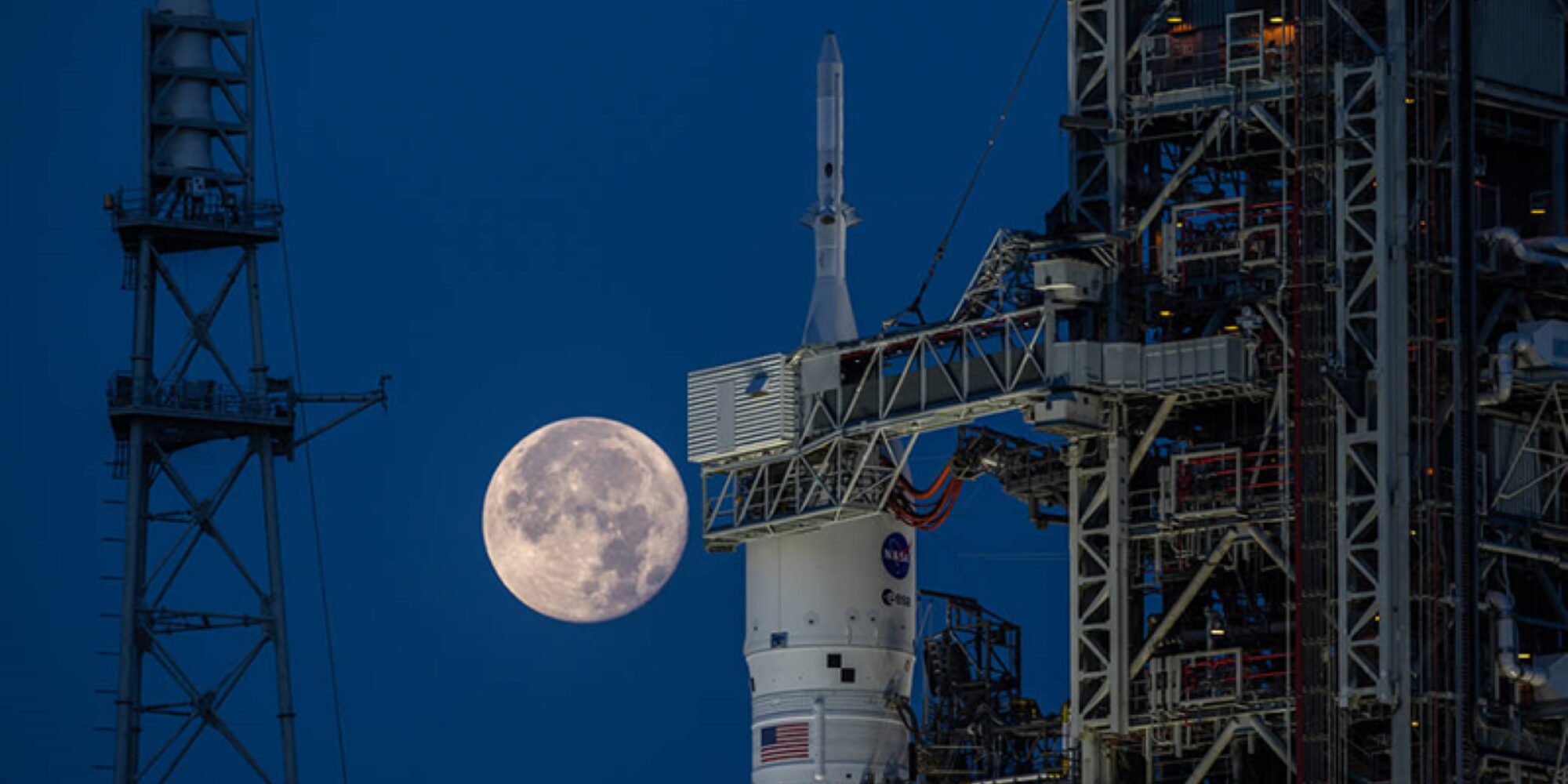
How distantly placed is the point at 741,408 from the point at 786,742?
28.3ft

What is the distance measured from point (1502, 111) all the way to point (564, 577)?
105 ft

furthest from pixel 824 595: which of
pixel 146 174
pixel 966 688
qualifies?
pixel 146 174

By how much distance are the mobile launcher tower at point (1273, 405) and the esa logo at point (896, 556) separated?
1421 millimetres

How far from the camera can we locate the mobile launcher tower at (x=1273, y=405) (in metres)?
111

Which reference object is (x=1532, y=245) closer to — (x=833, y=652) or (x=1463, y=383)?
(x=1463, y=383)

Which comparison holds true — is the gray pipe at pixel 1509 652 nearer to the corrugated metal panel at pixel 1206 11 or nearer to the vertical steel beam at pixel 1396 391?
the vertical steel beam at pixel 1396 391

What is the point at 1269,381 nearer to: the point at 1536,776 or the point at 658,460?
the point at 1536,776

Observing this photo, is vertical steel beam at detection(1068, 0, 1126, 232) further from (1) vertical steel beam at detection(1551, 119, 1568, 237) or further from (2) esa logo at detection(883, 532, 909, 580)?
(2) esa logo at detection(883, 532, 909, 580)

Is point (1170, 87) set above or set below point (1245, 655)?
above

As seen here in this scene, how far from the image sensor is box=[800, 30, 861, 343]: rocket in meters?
128

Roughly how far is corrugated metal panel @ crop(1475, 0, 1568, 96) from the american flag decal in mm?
23774

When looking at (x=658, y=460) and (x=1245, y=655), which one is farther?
(x=658, y=460)

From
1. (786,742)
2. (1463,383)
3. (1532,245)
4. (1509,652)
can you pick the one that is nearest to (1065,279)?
(1463,383)

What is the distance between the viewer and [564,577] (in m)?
137
